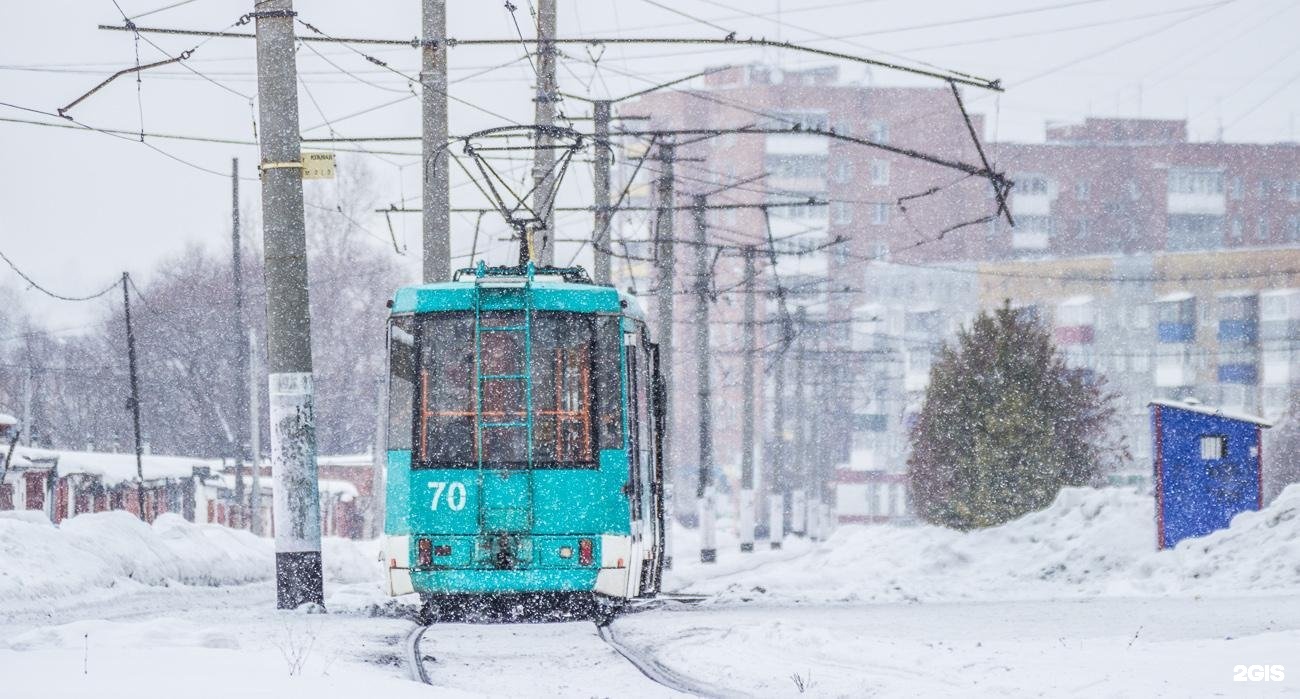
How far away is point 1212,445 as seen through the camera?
23375 millimetres

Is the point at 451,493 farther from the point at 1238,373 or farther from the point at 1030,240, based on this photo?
the point at 1030,240

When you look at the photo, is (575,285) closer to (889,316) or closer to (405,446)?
(405,446)

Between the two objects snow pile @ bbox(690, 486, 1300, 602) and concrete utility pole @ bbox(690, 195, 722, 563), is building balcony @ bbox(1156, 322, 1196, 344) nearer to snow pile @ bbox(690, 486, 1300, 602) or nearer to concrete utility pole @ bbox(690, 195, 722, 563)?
concrete utility pole @ bbox(690, 195, 722, 563)

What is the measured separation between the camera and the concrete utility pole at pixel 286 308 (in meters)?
17.7

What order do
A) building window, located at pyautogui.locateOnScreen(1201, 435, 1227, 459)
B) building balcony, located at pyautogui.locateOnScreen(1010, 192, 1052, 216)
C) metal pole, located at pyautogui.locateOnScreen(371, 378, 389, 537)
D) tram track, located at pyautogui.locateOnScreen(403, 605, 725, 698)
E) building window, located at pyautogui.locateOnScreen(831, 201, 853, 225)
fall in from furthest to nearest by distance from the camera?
building balcony, located at pyautogui.locateOnScreen(1010, 192, 1052, 216) < building window, located at pyautogui.locateOnScreen(831, 201, 853, 225) < building window, located at pyautogui.locateOnScreen(1201, 435, 1227, 459) < metal pole, located at pyautogui.locateOnScreen(371, 378, 389, 537) < tram track, located at pyautogui.locateOnScreen(403, 605, 725, 698)

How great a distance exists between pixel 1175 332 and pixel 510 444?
308ft

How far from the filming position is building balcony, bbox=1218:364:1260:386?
10062cm

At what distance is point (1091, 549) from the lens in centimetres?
2466

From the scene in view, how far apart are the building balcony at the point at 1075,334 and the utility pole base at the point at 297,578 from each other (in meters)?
90.0

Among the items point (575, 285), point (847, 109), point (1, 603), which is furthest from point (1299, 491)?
point (847, 109)

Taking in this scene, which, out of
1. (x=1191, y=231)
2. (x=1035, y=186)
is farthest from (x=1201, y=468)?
(x=1191, y=231)

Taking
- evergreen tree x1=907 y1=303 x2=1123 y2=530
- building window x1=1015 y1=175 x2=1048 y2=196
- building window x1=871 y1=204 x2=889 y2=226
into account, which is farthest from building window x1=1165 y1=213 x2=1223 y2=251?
evergreen tree x1=907 y1=303 x2=1123 y2=530

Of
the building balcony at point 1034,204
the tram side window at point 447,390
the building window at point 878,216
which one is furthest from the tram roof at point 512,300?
the building balcony at point 1034,204

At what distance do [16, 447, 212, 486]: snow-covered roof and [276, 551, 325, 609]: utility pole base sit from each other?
29.7 m
